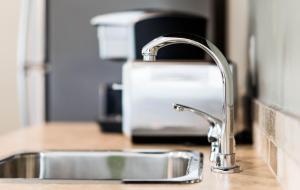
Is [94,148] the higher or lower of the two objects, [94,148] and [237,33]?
the lower

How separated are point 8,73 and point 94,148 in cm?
199

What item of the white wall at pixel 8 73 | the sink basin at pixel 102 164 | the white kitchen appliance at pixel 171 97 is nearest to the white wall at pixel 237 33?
the white kitchen appliance at pixel 171 97

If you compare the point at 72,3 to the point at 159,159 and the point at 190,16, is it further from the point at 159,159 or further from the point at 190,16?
the point at 159,159

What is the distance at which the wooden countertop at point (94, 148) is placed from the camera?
1045mm

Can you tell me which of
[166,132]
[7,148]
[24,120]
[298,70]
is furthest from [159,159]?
[24,120]

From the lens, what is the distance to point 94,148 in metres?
1.58

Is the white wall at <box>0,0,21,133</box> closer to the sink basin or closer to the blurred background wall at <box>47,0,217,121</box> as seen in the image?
the blurred background wall at <box>47,0,217,121</box>

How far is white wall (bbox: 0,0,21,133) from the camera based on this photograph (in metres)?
3.41

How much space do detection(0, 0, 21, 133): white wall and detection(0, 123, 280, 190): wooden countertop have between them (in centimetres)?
126

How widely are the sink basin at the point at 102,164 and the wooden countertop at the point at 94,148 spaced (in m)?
0.06

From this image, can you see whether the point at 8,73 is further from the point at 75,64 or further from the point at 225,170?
the point at 225,170

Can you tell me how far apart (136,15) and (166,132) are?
0.48 m

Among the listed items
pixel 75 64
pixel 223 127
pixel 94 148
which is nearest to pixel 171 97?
pixel 94 148

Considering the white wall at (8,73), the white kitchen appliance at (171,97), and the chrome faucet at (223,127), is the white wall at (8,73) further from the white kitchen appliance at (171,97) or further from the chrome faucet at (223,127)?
the chrome faucet at (223,127)
